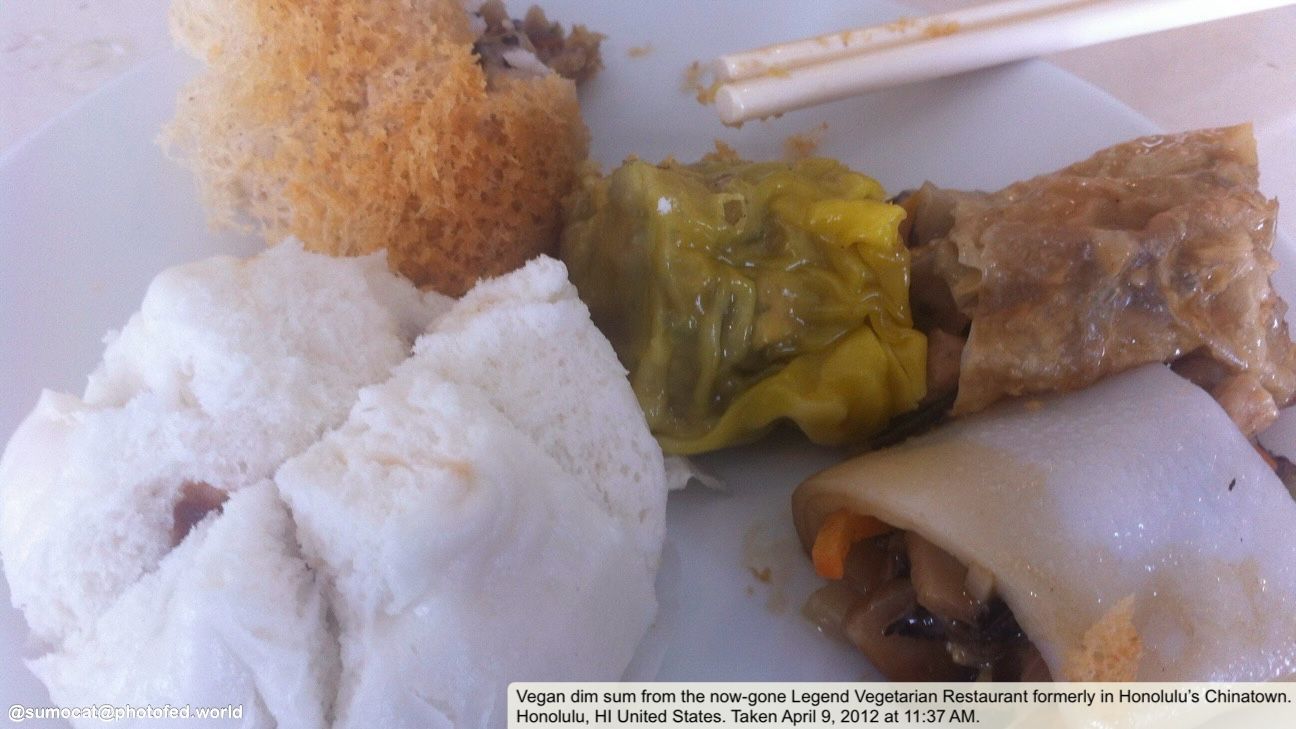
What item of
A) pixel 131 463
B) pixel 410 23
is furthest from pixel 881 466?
pixel 410 23

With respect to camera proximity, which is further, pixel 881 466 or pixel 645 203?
pixel 645 203

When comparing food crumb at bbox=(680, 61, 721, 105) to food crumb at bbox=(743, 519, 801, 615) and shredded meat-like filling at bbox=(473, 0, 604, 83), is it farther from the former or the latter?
food crumb at bbox=(743, 519, 801, 615)

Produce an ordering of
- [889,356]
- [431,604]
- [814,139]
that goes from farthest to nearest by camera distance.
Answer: [814,139] < [889,356] < [431,604]

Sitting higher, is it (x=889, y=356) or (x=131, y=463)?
(x=131, y=463)

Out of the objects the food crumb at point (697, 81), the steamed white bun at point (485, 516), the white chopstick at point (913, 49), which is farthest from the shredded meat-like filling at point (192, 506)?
the food crumb at point (697, 81)

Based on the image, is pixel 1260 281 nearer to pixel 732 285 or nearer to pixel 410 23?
pixel 732 285

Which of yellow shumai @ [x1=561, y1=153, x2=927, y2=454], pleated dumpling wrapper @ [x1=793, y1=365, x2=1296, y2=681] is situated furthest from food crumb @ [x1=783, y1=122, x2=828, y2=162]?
pleated dumpling wrapper @ [x1=793, y1=365, x2=1296, y2=681]
